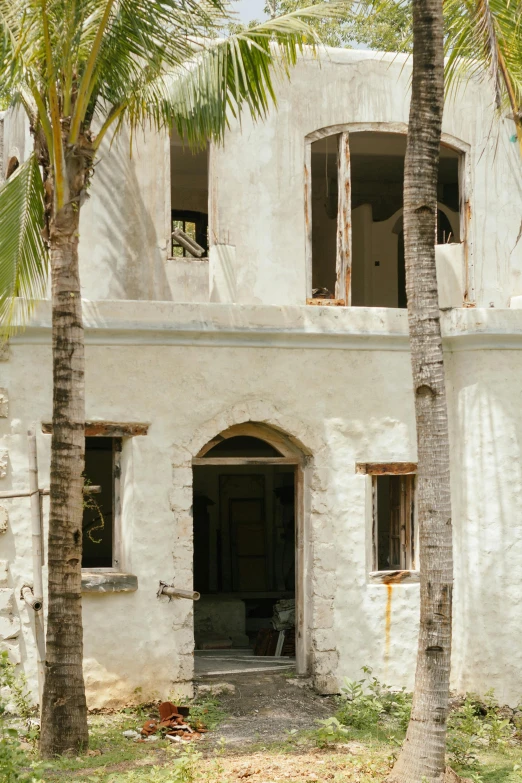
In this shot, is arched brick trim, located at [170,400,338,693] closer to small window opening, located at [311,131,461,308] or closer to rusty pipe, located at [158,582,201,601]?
rusty pipe, located at [158,582,201,601]

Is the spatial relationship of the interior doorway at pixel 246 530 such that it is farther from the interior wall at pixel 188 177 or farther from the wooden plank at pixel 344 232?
the wooden plank at pixel 344 232

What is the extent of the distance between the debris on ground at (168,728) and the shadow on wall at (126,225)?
15.2ft

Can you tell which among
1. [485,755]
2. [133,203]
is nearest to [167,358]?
[133,203]

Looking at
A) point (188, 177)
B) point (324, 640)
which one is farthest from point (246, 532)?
point (324, 640)

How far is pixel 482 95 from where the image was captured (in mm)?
12000

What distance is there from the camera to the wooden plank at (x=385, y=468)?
1059 centimetres

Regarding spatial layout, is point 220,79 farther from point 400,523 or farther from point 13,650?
point 13,650

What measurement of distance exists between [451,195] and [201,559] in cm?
775

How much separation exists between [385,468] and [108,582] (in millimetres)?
Result: 3217

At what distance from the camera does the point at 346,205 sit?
1148cm

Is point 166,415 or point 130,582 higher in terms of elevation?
point 166,415

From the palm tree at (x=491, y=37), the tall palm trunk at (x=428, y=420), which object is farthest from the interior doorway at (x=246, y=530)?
the tall palm trunk at (x=428, y=420)

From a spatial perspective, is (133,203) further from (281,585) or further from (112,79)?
(281,585)

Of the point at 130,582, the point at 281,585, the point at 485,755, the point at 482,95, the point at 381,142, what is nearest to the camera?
the point at 485,755
